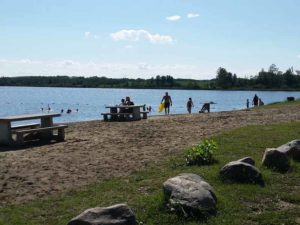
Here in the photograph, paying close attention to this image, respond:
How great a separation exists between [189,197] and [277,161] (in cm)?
352

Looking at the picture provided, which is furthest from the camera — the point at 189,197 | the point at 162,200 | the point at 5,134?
the point at 5,134

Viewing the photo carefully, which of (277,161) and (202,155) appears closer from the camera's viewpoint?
(277,161)

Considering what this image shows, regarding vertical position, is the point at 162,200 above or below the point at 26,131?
below

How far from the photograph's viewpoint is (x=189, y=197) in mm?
7371

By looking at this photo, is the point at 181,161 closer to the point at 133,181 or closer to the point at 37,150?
the point at 133,181

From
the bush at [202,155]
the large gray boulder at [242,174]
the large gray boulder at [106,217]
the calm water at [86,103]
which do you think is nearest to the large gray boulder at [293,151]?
the bush at [202,155]

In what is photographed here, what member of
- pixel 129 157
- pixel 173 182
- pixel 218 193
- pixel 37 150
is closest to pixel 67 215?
pixel 173 182

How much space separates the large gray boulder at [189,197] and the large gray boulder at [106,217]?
82 cm

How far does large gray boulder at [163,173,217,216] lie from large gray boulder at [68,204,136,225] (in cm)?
82

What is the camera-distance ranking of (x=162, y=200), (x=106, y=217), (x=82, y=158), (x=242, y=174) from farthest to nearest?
(x=82, y=158) < (x=242, y=174) < (x=162, y=200) < (x=106, y=217)

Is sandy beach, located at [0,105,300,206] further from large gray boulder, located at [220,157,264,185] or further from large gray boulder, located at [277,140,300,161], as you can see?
large gray boulder, located at [277,140,300,161]

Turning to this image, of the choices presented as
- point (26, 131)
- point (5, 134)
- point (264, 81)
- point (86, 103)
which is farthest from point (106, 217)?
point (264, 81)

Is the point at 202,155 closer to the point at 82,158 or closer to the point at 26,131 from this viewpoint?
the point at 82,158

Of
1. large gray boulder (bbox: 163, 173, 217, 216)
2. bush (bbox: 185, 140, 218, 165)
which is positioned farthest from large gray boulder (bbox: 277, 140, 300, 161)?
large gray boulder (bbox: 163, 173, 217, 216)
